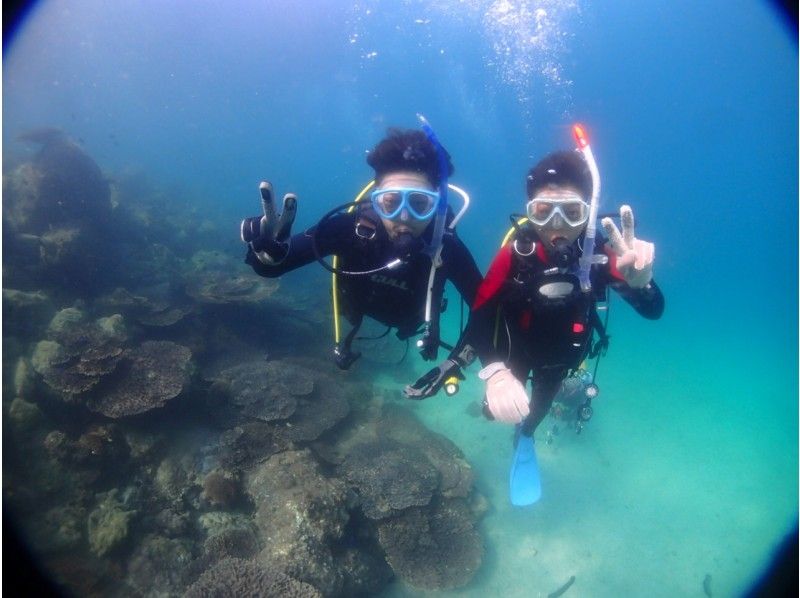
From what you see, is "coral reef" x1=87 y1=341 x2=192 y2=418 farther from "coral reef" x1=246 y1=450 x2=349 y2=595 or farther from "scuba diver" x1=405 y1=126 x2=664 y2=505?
"scuba diver" x1=405 y1=126 x2=664 y2=505

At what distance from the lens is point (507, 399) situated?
Result: 9.45ft

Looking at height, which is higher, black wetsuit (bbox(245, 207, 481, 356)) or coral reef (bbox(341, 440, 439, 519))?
black wetsuit (bbox(245, 207, 481, 356))

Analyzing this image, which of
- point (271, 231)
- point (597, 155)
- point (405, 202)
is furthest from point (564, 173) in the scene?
point (597, 155)

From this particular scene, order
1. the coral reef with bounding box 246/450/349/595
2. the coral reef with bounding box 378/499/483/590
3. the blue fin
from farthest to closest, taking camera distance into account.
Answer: the coral reef with bounding box 378/499/483/590, the blue fin, the coral reef with bounding box 246/450/349/595

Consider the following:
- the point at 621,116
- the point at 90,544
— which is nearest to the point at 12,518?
the point at 90,544

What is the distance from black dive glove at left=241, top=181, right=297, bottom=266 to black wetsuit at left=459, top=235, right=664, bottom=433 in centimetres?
178

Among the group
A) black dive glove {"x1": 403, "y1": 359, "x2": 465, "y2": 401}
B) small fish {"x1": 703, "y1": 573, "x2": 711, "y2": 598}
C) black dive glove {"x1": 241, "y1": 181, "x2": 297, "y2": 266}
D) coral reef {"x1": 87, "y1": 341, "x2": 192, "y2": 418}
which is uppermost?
black dive glove {"x1": 241, "y1": 181, "x2": 297, "y2": 266}

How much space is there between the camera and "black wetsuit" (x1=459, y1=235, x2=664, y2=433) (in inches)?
143

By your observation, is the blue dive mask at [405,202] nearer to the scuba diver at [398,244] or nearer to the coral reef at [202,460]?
the scuba diver at [398,244]

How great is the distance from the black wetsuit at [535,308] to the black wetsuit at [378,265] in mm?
346

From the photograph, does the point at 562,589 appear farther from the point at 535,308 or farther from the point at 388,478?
the point at 535,308

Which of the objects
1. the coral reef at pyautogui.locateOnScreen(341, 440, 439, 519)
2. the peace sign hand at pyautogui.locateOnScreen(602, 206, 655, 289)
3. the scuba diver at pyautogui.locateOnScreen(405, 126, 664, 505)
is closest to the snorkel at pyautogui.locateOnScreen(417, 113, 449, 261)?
the scuba diver at pyautogui.locateOnScreen(405, 126, 664, 505)

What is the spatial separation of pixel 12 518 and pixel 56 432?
3.68ft

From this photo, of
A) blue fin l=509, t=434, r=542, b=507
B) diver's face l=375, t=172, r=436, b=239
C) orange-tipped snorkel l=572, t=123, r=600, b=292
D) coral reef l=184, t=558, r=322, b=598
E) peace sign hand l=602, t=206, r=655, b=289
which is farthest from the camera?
blue fin l=509, t=434, r=542, b=507
